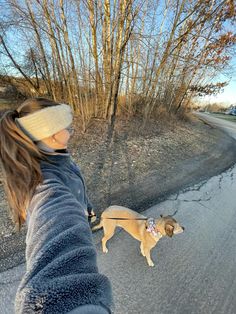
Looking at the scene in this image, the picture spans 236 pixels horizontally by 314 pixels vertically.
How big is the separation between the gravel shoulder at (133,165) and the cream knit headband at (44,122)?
173 cm

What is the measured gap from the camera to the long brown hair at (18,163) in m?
1.04

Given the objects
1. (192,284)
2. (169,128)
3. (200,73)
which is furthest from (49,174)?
(200,73)

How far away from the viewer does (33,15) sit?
621 centimetres

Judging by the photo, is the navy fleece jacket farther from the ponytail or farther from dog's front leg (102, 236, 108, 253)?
dog's front leg (102, 236, 108, 253)

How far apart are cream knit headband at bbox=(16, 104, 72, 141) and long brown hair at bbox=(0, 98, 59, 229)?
0.15 ft

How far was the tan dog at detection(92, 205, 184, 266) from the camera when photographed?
2.36m

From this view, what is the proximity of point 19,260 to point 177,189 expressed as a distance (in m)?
3.13

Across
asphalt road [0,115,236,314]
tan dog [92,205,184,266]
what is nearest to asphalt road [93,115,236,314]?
asphalt road [0,115,236,314]

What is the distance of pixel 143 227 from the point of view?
2.46m

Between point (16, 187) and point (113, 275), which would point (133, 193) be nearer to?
point (113, 275)

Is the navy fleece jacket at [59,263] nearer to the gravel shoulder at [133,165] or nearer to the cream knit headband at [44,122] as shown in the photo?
the cream knit headband at [44,122]

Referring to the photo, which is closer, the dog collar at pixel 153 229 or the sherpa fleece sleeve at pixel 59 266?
the sherpa fleece sleeve at pixel 59 266

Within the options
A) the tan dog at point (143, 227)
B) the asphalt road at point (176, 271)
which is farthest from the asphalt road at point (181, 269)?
the tan dog at point (143, 227)

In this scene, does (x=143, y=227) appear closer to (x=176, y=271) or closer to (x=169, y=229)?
(x=169, y=229)
